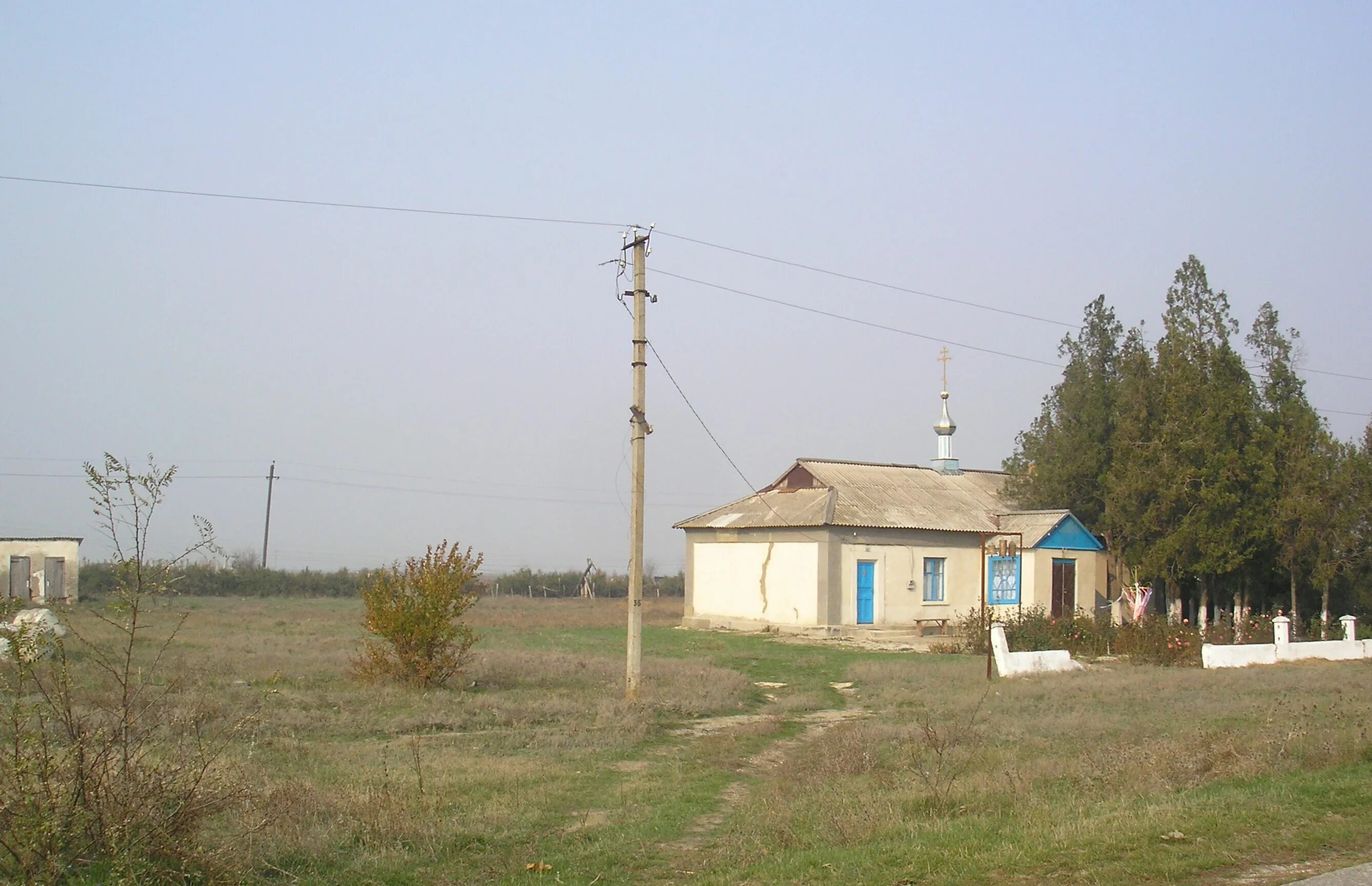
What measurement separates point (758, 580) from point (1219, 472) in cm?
1320

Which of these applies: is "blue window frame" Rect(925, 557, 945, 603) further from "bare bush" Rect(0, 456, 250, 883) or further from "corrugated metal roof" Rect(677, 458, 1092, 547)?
"bare bush" Rect(0, 456, 250, 883)

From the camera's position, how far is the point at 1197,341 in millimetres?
31500

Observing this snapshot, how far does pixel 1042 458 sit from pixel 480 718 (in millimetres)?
25983

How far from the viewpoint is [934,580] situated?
115 ft

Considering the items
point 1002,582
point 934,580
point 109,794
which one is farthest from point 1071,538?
point 109,794

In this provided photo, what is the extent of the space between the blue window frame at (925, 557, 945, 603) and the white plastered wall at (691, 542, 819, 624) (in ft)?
14.0

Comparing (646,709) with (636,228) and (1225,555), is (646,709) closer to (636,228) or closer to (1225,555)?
(636,228)

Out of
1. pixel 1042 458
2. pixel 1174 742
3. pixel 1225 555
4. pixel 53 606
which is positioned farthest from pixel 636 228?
pixel 1042 458

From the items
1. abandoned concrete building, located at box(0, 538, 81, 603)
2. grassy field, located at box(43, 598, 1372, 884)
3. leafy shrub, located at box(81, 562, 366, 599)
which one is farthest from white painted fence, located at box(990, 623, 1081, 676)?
leafy shrub, located at box(81, 562, 366, 599)

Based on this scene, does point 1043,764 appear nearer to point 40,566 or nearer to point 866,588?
point 866,588

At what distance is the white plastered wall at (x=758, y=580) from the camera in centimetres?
3281

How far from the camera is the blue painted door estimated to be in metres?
33.2

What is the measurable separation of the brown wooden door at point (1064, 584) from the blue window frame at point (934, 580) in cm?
329

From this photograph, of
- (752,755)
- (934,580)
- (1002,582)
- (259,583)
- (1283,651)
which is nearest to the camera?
(752,755)
